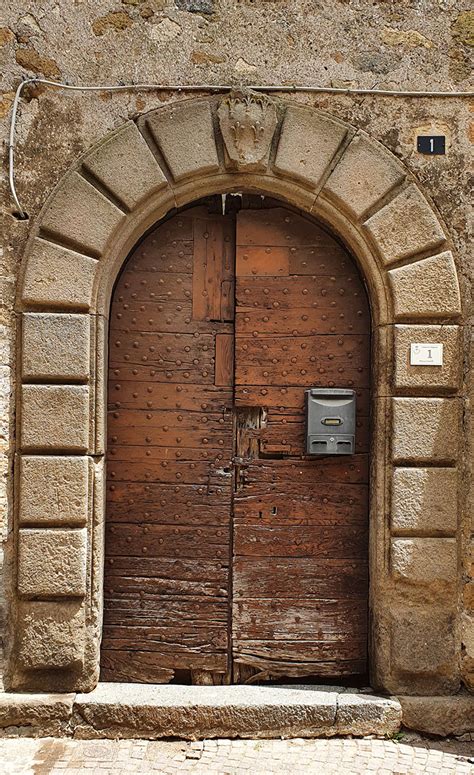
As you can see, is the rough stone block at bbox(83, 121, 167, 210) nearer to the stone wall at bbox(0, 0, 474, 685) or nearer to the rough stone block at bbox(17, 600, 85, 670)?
the stone wall at bbox(0, 0, 474, 685)

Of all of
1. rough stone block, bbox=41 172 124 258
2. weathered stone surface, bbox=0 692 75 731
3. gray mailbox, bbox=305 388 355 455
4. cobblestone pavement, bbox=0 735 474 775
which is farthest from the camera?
gray mailbox, bbox=305 388 355 455

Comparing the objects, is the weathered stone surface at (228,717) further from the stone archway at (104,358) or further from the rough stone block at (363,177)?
the rough stone block at (363,177)

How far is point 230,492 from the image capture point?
12.7 feet

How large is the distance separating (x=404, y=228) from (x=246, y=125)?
3.16ft

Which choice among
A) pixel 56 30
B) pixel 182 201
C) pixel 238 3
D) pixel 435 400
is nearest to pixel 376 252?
pixel 435 400

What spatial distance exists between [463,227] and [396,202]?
1.25ft

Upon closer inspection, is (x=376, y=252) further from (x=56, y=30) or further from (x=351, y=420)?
(x=56, y=30)

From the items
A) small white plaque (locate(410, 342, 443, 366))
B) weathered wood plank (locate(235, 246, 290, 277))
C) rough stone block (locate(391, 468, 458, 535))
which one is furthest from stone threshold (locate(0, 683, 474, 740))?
weathered wood plank (locate(235, 246, 290, 277))

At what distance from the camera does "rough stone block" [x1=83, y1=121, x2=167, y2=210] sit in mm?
3647

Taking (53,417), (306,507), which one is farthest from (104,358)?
(306,507)

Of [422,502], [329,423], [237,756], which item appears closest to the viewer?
[237,756]

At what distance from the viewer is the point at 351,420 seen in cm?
381

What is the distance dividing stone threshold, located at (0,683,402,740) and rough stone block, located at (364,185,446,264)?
90.2 inches

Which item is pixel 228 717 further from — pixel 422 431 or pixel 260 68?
pixel 260 68
